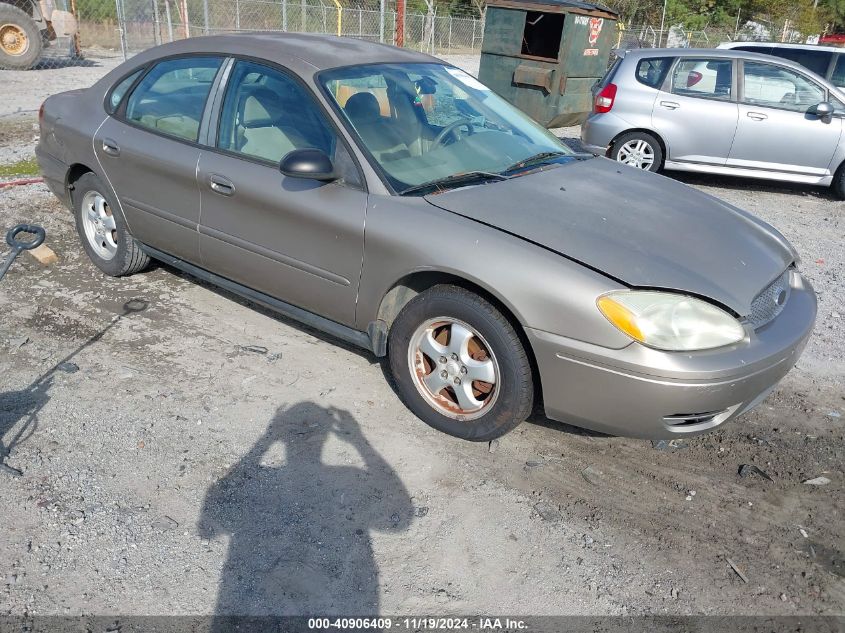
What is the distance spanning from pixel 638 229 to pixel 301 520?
191 centimetres

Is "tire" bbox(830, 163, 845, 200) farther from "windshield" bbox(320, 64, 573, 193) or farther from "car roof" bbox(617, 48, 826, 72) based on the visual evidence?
"windshield" bbox(320, 64, 573, 193)

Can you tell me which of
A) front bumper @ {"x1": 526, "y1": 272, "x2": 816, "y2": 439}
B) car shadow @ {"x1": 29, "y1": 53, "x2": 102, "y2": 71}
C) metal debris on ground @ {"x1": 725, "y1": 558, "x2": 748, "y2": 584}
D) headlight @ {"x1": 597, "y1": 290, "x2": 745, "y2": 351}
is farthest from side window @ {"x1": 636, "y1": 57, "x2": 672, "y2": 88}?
car shadow @ {"x1": 29, "y1": 53, "x2": 102, "y2": 71}

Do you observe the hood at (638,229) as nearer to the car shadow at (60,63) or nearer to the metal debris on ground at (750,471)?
the metal debris on ground at (750,471)

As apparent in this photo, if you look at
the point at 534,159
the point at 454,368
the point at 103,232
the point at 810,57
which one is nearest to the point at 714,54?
the point at 810,57

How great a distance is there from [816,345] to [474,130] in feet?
8.64

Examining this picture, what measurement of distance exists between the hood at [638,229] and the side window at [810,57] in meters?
7.42

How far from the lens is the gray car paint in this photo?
9.07ft

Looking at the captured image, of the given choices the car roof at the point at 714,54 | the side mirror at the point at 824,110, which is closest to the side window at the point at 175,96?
the car roof at the point at 714,54

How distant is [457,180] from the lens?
340 cm

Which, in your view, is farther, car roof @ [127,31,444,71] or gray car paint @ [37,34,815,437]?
car roof @ [127,31,444,71]

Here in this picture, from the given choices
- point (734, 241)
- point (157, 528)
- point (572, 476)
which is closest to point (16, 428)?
point (157, 528)

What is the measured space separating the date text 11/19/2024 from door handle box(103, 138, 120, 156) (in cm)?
326

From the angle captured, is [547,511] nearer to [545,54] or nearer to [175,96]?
[175,96]

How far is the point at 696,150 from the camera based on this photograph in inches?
324
